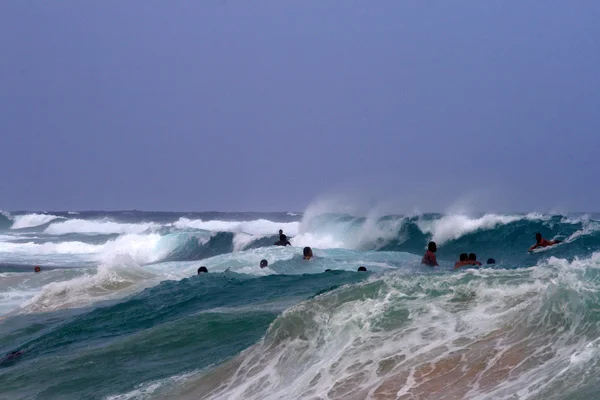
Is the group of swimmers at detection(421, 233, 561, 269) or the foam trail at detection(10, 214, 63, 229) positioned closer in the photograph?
the group of swimmers at detection(421, 233, 561, 269)

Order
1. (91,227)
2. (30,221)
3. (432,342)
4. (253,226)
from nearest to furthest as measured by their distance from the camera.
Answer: (432,342) → (253,226) → (91,227) → (30,221)

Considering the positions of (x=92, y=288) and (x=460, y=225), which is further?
(x=460, y=225)

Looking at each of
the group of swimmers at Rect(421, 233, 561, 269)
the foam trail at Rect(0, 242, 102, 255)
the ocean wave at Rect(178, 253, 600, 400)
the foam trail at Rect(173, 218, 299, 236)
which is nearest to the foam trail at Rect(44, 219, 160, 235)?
the foam trail at Rect(173, 218, 299, 236)

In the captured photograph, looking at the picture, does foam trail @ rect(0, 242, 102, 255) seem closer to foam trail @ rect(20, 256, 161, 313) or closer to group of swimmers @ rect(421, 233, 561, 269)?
foam trail @ rect(20, 256, 161, 313)

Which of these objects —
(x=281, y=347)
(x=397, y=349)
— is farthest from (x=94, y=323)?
(x=397, y=349)

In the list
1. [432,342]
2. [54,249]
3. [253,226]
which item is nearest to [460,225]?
[54,249]

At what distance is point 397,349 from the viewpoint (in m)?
6.62

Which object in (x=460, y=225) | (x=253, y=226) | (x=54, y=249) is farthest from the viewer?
(x=253, y=226)

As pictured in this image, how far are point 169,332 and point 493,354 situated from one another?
5.43 meters

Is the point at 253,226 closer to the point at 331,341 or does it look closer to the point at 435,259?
the point at 435,259

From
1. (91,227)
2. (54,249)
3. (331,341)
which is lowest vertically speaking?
(331,341)

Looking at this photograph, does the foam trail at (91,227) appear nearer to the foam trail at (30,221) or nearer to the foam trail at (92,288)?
the foam trail at (30,221)

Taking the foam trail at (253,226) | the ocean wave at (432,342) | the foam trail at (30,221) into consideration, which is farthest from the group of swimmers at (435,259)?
the foam trail at (30,221)

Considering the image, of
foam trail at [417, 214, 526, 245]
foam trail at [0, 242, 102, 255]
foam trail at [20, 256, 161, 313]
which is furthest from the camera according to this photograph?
foam trail at [0, 242, 102, 255]
